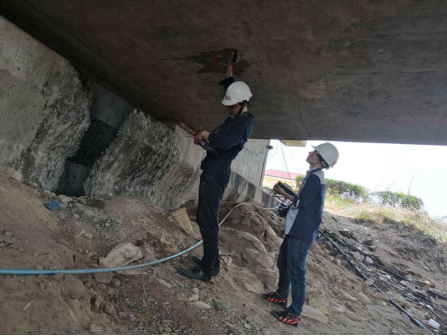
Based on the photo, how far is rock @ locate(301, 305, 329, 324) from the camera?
3.85 metres

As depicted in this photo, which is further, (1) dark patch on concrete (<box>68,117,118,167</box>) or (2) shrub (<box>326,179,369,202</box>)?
(2) shrub (<box>326,179,369,202</box>)

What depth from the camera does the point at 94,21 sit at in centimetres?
285

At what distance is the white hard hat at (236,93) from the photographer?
3274mm

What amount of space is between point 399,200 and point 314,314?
1928 centimetres

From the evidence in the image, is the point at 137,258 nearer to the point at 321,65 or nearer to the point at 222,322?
the point at 222,322

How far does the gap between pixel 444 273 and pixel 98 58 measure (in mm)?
13183

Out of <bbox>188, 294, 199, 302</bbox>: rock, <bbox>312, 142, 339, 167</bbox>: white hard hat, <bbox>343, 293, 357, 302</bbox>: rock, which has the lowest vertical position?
<bbox>343, 293, 357, 302</bbox>: rock

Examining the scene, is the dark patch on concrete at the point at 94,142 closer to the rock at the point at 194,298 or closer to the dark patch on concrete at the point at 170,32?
the dark patch on concrete at the point at 170,32

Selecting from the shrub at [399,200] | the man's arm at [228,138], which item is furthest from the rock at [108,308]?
the shrub at [399,200]

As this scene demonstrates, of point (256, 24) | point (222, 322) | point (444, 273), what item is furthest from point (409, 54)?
point (444, 273)

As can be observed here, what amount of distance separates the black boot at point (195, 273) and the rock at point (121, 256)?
1.58ft

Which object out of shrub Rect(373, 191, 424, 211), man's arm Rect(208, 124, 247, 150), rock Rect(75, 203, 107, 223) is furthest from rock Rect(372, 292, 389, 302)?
shrub Rect(373, 191, 424, 211)

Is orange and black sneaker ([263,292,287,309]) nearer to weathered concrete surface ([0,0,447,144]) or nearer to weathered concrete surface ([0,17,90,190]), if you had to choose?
weathered concrete surface ([0,0,447,144])

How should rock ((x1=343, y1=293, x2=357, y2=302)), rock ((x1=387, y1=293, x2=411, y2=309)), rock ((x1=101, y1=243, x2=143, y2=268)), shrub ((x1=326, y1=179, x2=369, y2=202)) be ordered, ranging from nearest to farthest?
1. rock ((x1=101, y1=243, x2=143, y2=268))
2. rock ((x1=343, y1=293, x2=357, y2=302))
3. rock ((x1=387, y1=293, x2=411, y2=309))
4. shrub ((x1=326, y1=179, x2=369, y2=202))
